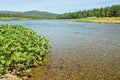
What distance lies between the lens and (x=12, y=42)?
16438 millimetres

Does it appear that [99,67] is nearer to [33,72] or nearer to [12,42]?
[33,72]

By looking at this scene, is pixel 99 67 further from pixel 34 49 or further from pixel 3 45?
pixel 3 45

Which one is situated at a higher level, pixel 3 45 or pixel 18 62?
pixel 3 45

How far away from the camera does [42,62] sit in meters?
17.7

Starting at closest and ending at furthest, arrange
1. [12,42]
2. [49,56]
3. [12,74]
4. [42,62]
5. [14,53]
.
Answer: [12,74]
[14,53]
[12,42]
[42,62]
[49,56]

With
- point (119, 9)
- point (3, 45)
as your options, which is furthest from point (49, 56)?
point (119, 9)

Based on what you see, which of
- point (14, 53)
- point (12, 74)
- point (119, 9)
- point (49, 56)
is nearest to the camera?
point (12, 74)

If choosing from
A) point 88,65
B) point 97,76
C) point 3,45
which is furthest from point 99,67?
point 3,45

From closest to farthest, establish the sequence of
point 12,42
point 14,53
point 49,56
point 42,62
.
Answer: point 14,53 < point 12,42 < point 42,62 < point 49,56

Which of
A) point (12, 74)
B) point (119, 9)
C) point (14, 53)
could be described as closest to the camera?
point (12, 74)

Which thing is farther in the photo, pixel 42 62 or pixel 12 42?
pixel 42 62

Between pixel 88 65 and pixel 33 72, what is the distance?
14.7ft

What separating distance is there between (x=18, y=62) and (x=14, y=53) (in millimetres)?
645

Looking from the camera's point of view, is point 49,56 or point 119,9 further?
point 119,9
